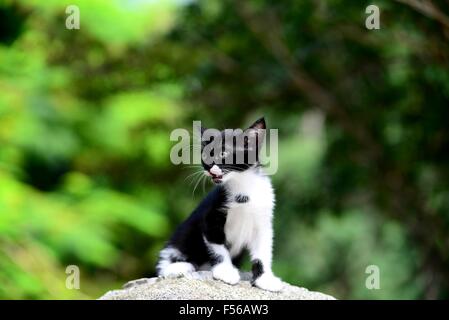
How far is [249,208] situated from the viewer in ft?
14.7

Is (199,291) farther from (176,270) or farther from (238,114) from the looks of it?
(238,114)

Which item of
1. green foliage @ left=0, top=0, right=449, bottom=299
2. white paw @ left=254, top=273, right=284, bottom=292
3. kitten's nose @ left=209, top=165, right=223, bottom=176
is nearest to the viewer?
kitten's nose @ left=209, top=165, right=223, bottom=176

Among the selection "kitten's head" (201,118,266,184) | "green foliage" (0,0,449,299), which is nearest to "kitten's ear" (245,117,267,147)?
"kitten's head" (201,118,266,184)

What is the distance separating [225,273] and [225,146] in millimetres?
713

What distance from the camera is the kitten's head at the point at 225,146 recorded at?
4215 millimetres

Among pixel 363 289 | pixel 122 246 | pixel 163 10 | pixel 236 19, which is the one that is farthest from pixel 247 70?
pixel 163 10

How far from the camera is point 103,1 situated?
49.1 feet

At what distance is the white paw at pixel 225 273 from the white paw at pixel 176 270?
0.75 feet

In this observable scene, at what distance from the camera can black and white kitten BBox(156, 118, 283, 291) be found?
4.43 m

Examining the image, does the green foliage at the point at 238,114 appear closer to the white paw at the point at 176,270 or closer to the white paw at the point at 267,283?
the white paw at the point at 176,270

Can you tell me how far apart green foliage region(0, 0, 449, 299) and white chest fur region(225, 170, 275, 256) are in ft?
13.3

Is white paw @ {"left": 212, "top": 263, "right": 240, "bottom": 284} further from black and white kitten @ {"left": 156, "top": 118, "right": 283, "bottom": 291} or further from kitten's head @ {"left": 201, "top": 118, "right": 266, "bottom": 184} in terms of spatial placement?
kitten's head @ {"left": 201, "top": 118, "right": 266, "bottom": 184}
